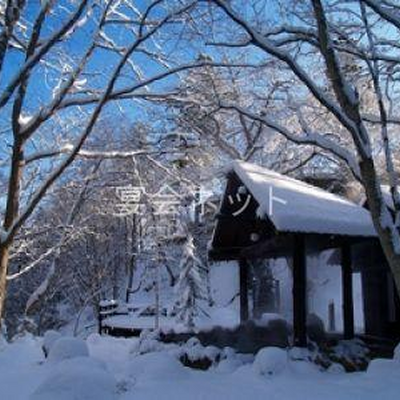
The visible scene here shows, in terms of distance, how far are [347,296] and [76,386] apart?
6.67m

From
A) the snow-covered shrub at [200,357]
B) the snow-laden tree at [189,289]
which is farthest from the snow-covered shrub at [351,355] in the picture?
the snow-laden tree at [189,289]

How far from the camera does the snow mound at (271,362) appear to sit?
30.6ft

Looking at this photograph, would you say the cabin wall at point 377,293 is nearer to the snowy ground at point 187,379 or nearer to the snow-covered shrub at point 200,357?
the snowy ground at point 187,379

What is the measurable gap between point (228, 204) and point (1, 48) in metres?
6.08

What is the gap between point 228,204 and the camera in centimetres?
1372

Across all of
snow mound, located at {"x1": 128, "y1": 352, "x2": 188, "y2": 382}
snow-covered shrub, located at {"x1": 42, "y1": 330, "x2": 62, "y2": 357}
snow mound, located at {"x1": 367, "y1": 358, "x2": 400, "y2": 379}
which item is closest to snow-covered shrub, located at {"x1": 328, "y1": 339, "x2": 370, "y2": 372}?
snow mound, located at {"x1": 367, "y1": 358, "x2": 400, "y2": 379}

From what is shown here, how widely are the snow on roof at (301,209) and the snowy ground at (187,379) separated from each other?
2.38 m

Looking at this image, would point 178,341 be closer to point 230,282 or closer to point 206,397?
point 206,397

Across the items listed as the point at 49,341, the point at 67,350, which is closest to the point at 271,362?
the point at 67,350

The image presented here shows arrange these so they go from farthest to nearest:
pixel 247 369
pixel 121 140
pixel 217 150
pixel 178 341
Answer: pixel 217 150
pixel 121 140
pixel 178 341
pixel 247 369

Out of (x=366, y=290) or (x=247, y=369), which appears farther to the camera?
(x=366, y=290)

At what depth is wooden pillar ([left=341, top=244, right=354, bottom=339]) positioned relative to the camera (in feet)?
37.2

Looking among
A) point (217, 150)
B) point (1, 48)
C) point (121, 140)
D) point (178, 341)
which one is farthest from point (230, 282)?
point (1, 48)

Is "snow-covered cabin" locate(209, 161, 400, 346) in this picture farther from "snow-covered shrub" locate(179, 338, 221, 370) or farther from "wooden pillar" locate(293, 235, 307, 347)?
"snow-covered shrub" locate(179, 338, 221, 370)
